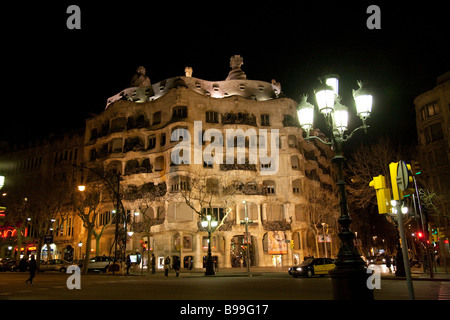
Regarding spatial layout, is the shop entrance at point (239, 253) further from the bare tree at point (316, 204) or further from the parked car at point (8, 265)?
the parked car at point (8, 265)

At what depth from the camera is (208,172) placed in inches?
1854

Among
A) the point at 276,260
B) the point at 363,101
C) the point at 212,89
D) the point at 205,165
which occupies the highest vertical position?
the point at 212,89

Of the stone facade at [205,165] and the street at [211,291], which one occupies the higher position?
the stone facade at [205,165]

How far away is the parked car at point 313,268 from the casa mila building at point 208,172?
16.7 metres

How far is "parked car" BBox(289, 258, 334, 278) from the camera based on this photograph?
2622 centimetres

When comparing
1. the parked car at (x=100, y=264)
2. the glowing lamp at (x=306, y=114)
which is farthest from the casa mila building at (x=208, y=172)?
the glowing lamp at (x=306, y=114)

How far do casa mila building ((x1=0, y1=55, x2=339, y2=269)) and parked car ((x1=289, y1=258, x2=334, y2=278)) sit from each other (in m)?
16.7

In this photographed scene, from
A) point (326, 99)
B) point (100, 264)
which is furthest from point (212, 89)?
point (326, 99)

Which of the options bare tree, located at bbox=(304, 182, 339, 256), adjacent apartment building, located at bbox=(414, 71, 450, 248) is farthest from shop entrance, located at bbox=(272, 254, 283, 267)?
adjacent apartment building, located at bbox=(414, 71, 450, 248)

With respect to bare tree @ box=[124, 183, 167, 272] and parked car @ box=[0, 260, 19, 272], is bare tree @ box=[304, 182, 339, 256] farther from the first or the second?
parked car @ box=[0, 260, 19, 272]

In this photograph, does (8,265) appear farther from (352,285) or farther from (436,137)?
(436,137)

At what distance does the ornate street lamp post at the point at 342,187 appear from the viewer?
25.2 ft

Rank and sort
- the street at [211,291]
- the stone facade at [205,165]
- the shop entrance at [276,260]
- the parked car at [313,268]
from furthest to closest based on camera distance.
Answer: the shop entrance at [276,260] → the stone facade at [205,165] → the parked car at [313,268] → the street at [211,291]

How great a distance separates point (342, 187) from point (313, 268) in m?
19.0
